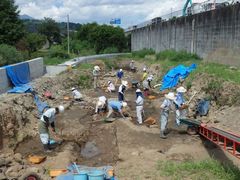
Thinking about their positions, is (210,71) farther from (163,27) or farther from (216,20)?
(163,27)

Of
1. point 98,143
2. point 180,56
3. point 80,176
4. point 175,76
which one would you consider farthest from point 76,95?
point 80,176

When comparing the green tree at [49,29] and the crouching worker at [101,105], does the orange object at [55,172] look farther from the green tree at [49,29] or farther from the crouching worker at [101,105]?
the green tree at [49,29]

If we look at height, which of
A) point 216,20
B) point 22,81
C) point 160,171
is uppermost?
point 216,20

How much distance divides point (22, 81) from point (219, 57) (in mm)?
12579

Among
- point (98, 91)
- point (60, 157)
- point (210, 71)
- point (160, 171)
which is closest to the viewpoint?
point (160, 171)

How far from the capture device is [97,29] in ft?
201

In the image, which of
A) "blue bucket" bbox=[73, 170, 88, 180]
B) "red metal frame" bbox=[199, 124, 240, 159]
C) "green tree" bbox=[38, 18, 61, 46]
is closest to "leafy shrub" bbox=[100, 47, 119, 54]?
"green tree" bbox=[38, 18, 61, 46]

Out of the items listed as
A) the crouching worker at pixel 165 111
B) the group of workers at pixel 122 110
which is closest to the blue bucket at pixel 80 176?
the group of workers at pixel 122 110

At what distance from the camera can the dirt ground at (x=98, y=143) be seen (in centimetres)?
1118

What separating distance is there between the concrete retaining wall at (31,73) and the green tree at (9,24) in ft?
41.6

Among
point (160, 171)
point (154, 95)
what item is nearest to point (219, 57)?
point (154, 95)

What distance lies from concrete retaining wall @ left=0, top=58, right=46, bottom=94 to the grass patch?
11.4 m

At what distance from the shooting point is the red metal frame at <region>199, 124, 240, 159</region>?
9.34 m

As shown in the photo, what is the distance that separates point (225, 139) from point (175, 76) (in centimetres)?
1475
